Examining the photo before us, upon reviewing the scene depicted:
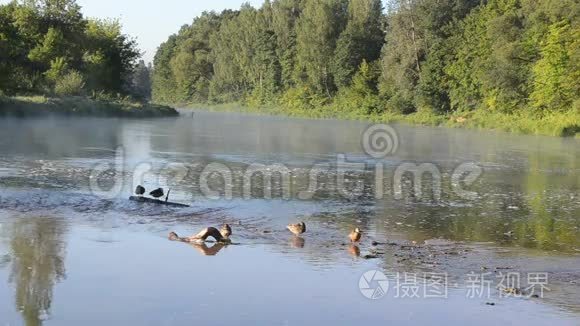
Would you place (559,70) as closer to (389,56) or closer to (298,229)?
(389,56)

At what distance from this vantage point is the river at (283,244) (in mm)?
7957

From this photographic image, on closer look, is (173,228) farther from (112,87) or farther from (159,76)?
(159,76)

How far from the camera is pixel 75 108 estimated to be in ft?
157

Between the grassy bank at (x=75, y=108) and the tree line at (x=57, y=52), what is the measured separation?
2.04 meters

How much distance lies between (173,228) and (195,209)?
6.65ft

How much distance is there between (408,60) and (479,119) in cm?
1195

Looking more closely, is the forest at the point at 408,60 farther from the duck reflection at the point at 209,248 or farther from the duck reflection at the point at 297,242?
the duck reflection at the point at 209,248

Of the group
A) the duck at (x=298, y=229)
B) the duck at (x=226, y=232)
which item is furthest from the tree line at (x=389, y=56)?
the duck at (x=226, y=232)

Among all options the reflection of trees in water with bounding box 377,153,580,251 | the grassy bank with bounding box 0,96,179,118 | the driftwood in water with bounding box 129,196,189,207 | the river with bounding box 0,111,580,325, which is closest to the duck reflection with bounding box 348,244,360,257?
the river with bounding box 0,111,580,325

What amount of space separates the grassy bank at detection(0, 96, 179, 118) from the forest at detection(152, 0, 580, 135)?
22.3m

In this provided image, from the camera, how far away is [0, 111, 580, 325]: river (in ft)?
26.1

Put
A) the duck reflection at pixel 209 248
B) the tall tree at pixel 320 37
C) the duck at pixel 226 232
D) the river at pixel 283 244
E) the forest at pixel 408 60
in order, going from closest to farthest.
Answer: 1. the river at pixel 283 244
2. the duck reflection at pixel 209 248
3. the duck at pixel 226 232
4. the forest at pixel 408 60
5. the tall tree at pixel 320 37

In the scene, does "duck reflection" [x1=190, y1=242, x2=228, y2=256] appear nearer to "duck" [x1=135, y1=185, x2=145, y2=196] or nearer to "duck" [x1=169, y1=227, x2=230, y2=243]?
"duck" [x1=169, y1=227, x2=230, y2=243]

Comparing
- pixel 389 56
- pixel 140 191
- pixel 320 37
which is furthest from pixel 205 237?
pixel 320 37
